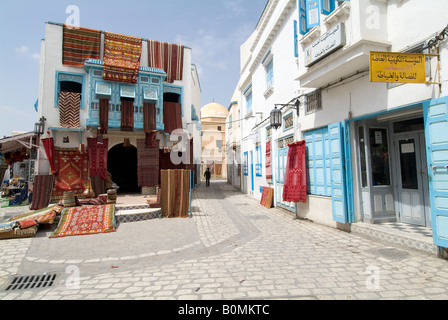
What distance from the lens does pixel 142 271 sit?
12.6ft

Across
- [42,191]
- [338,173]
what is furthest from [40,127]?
[338,173]

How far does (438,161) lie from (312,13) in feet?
15.7

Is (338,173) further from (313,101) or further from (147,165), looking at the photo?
(147,165)

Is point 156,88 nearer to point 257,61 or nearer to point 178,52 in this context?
point 178,52

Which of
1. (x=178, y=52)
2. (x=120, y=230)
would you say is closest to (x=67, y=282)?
(x=120, y=230)

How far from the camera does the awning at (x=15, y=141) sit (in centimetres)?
1047

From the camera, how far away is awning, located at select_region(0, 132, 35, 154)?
34.4ft

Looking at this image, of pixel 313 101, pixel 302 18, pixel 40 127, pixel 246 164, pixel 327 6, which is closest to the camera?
pixel 327 6

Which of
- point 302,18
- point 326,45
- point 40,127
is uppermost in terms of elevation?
point 302,18

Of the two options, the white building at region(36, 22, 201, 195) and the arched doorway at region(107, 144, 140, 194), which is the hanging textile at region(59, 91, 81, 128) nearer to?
the white building at region(36, 22, 201, 195)

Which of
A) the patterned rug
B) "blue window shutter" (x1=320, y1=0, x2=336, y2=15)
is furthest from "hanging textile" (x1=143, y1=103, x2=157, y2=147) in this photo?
"blue window shutter" (x1=320, y1=0, x2=336, y2=15)

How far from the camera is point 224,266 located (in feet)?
13.1

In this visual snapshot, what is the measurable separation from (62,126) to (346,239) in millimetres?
13157

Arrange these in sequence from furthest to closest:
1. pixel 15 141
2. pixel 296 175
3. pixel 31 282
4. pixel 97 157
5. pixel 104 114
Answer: pixel 104 114 → pixel 97 157 → pixel 15 141 → pixel 296 175 → pixel 31 282
